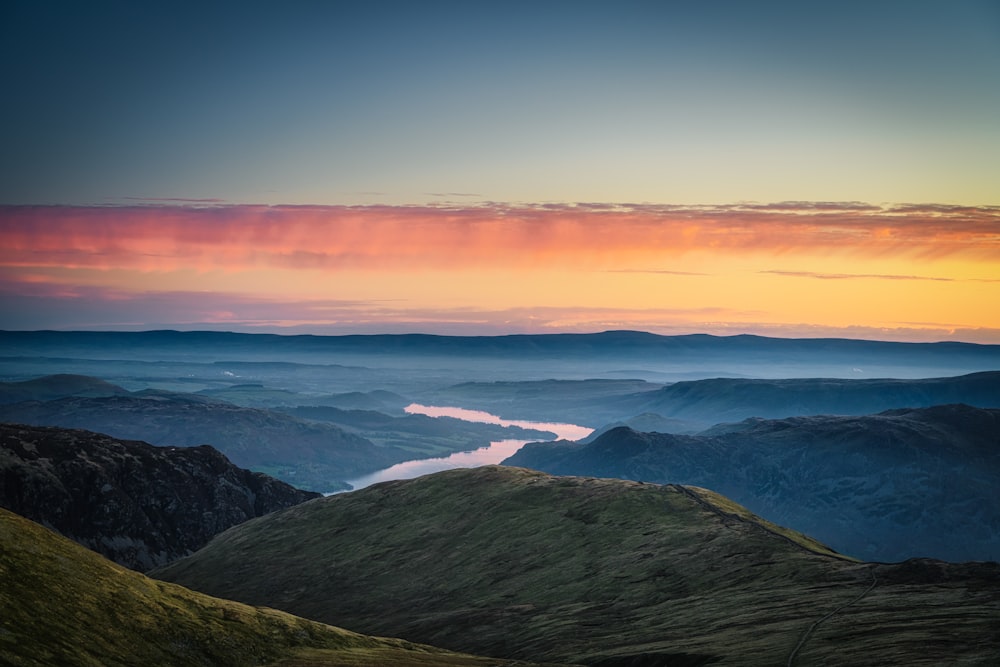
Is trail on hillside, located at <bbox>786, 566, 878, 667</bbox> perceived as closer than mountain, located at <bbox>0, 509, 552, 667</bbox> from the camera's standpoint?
No

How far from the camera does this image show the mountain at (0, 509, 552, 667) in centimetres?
8712

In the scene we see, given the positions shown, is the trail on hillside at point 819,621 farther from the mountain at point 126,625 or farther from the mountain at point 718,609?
the mountain at point 126,625

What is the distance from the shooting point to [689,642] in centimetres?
11725

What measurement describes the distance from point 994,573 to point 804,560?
35.5 meters

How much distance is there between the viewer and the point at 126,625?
329 ft

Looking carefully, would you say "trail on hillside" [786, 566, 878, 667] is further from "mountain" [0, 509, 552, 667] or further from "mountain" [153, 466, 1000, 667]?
"mountain" [0, 509, 552, 667]

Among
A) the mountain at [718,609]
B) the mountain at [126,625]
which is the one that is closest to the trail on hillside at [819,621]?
the mountain at [718,609]

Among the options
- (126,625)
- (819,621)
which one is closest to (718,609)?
(819,621)

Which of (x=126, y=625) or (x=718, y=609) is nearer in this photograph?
(x=126, y=625)

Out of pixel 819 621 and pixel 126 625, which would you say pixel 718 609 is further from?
pixel 126 625

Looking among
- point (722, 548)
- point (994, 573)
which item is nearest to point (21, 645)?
point (994, 573)

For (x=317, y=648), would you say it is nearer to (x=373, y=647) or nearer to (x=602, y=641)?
(x=373, y=647)

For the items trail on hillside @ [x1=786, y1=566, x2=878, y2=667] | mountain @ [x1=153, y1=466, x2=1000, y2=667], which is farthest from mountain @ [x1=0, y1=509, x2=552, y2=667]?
trail on hillside @ [x1=786, y1=566, x2=878, y2=667]

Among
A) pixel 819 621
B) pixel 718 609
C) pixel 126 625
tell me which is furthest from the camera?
pixel 718 609
